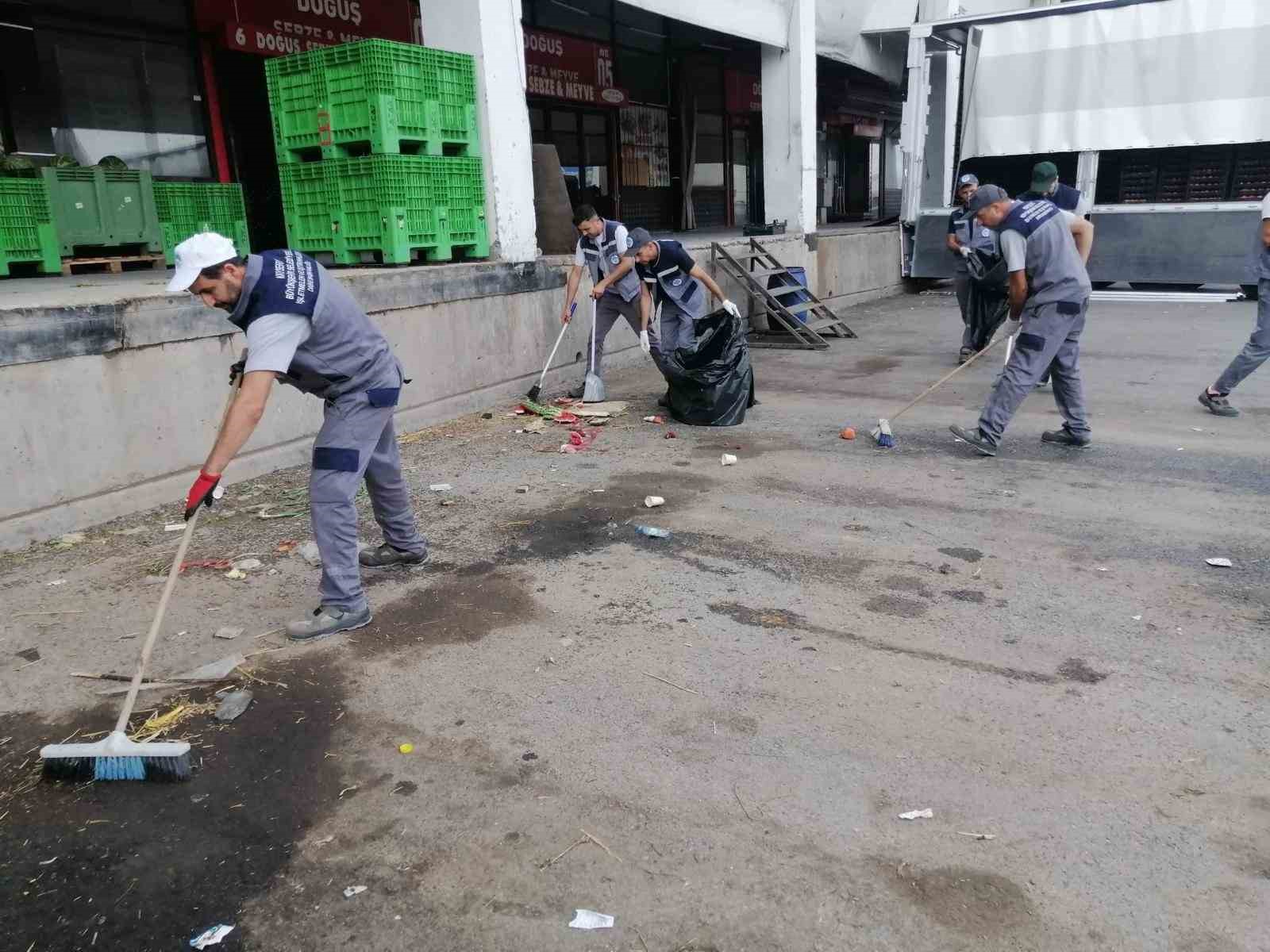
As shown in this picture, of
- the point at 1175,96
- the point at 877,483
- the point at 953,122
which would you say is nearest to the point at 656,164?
the point at 953,122

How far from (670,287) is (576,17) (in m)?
9.07

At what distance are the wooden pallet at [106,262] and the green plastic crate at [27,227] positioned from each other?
0.14 meters

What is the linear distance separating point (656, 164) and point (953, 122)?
4.99 metres

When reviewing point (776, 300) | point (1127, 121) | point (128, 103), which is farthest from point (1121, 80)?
point (128, 103)

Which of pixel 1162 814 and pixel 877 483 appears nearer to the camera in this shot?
pixel 1162 814

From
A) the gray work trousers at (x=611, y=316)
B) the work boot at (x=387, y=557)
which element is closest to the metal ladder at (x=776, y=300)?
the gray work trousers at (x=611, y=316)

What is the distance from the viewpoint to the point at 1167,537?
4.65m

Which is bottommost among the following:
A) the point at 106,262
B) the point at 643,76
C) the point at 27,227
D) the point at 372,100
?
the point at 106,262

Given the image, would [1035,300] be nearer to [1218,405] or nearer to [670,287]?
[1218,405]

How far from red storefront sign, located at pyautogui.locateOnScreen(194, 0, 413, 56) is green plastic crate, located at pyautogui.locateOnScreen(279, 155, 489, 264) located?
12.0 ft

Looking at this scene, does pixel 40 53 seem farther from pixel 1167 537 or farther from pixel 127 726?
pixel 1167 537

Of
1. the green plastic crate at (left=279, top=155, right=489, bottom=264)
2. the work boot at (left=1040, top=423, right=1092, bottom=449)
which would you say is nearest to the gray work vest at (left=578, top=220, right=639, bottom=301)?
the green plastic crate at (left=279, top=155, right=489, bottom=264)

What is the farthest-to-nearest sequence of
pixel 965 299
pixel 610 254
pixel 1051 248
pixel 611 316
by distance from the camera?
pixel 965 299 < pixel 611 316 < pixel 610 254 < pixel 1051 248

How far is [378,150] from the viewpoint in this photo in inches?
261
